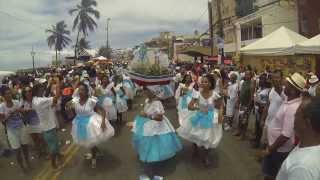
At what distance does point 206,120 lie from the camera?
395 inches

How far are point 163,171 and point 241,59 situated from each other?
3095cm

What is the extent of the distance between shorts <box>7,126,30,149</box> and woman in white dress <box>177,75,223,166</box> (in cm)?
355

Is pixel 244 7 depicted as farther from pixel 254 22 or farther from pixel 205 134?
pixel 205 134

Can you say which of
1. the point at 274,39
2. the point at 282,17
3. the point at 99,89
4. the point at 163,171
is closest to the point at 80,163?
the point at 163,171

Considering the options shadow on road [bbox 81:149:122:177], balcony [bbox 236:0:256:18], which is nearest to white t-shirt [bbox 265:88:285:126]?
shadow on road [bbox 81:149:122:177]

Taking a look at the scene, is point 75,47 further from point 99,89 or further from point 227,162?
point 227,162

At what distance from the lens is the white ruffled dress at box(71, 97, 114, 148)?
10.2 meters

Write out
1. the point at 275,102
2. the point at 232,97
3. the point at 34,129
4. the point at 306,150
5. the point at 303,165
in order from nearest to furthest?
the point at 303,165 → the point at 306,150 → the point at 275,102 → the point at 34,129 → the point at 232,97

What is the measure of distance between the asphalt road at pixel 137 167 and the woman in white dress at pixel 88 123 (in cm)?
57

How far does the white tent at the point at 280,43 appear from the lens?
1670cm

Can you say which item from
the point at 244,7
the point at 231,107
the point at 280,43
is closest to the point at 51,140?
the point at 231,107

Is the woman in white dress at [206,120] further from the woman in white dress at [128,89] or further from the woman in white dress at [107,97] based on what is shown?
the woman in white dress at [128,89]

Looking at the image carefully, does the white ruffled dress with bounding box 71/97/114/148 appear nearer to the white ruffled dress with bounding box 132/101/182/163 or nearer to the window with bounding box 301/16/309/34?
the white ruffled dress with bounding box 132/101/182/163

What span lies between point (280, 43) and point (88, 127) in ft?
31.5
